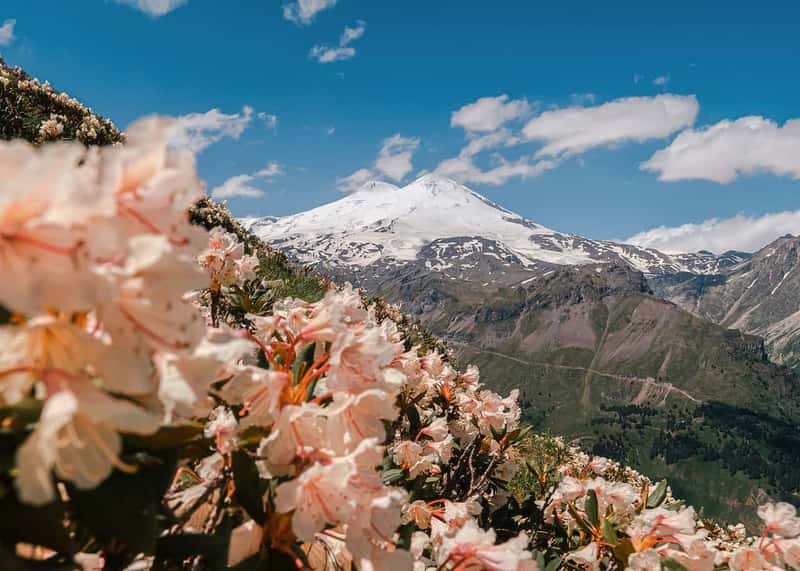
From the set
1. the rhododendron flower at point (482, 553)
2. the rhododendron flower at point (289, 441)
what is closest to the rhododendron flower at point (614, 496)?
the rhododendron flower at point (482, 553)

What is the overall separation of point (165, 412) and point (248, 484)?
536 mm

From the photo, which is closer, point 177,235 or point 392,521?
point 177,235

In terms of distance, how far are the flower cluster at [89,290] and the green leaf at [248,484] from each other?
53cm

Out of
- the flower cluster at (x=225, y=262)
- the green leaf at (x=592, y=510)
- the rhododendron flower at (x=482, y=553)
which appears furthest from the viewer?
the flower cluster at (x=225, y=262)

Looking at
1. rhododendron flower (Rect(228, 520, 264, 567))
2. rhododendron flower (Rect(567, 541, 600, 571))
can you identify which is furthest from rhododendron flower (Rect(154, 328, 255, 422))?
rhododendron flower (Rect(567, 541, 600, 571))

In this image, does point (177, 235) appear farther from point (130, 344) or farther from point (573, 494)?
point (573, 494)

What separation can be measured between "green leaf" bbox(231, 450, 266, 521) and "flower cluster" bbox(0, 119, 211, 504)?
53 cm

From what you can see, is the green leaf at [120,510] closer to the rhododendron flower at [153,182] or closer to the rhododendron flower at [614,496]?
the rhododendron flower at [153,182]

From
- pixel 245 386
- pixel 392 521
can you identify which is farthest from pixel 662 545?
pixel 245 386

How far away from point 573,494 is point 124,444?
12.1 feet

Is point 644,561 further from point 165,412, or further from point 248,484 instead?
point 165,412

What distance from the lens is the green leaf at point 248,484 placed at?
5.17ft

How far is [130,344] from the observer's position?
1034 millimetres

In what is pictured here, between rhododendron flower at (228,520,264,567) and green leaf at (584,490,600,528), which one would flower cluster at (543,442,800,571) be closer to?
green leaf at (584,490,600,528)
